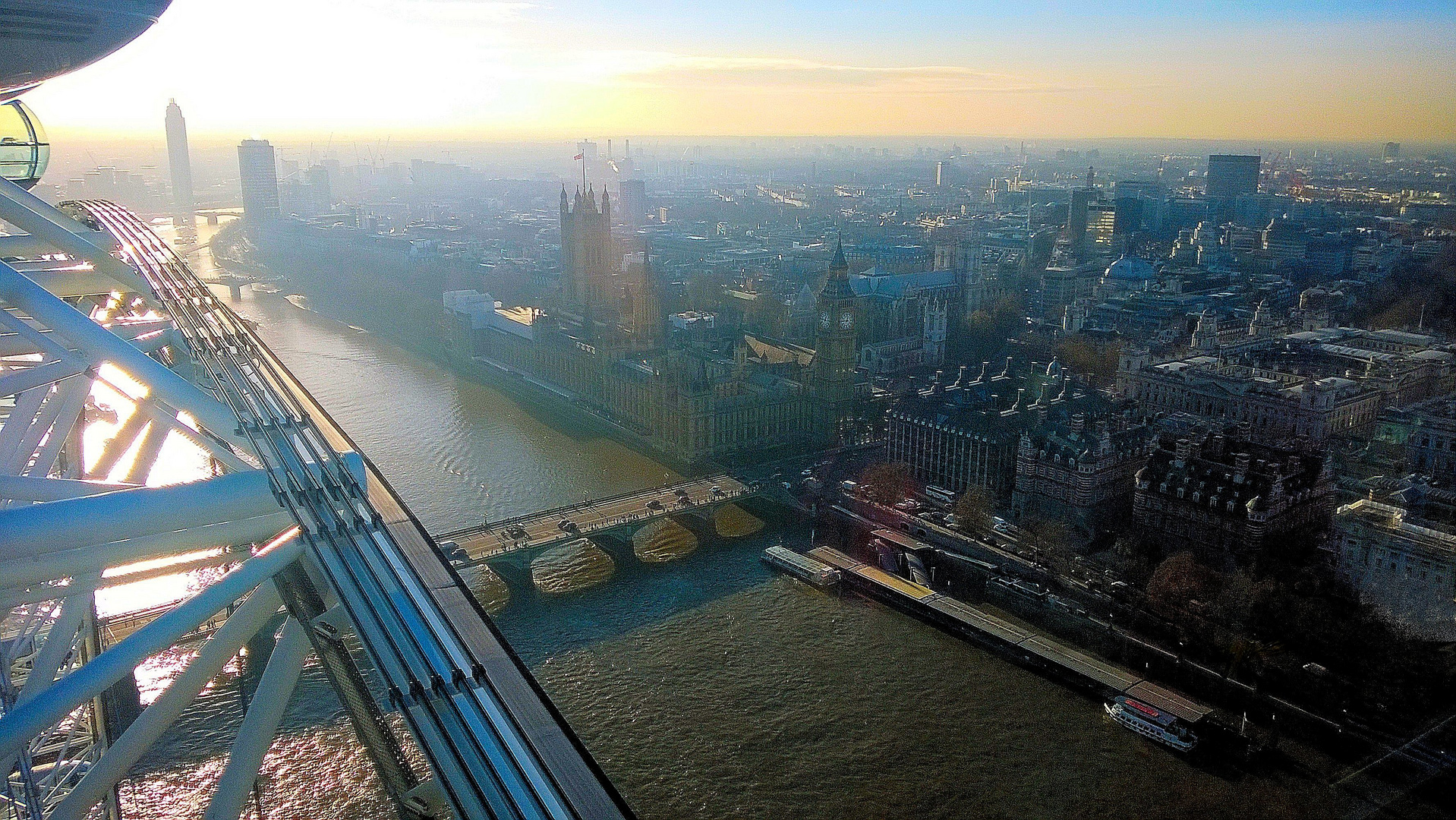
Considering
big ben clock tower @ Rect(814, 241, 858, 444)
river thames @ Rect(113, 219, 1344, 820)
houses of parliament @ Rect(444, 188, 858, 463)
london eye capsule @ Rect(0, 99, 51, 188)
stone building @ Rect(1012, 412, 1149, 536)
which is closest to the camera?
london eye capsule @ Rect(0, 99, 51, 188)

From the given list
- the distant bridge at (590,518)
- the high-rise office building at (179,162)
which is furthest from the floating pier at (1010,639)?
the high-rise office building at (179,162)

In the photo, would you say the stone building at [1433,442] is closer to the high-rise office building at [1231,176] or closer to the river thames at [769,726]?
the river thames at [769,726]

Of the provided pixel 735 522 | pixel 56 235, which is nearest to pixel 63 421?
pixel 56 235

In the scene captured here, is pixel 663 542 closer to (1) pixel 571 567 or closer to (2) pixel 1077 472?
(1) pixel 571 567

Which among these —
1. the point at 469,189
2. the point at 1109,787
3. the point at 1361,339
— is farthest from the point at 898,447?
the point at 469,189

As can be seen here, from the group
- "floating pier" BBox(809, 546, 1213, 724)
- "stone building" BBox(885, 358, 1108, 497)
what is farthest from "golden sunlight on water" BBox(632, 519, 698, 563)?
"stone building" BBox(885, 358, 1108, 497)

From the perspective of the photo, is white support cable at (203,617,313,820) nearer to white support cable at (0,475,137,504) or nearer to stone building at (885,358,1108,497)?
white support cable at (0,475,137,504)
